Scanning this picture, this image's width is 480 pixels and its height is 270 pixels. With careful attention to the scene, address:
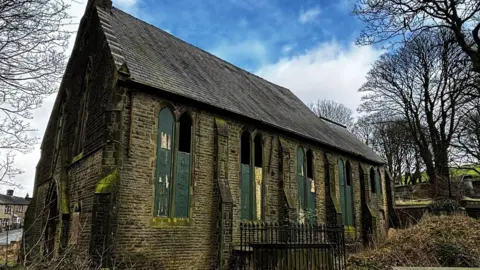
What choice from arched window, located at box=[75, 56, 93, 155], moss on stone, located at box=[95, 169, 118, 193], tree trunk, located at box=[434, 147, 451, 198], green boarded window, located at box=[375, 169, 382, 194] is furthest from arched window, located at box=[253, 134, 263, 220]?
tree trunk, located at box=[434, 147, 451, 198]

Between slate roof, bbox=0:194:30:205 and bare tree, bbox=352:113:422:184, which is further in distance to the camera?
slate roof, bbox=0:194:30:205

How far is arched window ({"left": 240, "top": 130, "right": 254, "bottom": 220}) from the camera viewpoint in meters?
15.5

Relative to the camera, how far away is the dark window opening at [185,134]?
1377 cm

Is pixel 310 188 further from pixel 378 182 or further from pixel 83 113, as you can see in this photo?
pixel 83 113

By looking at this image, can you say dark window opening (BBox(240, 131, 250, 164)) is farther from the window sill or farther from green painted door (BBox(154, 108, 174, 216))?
the window sill

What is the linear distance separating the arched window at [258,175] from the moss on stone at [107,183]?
6.86 metres

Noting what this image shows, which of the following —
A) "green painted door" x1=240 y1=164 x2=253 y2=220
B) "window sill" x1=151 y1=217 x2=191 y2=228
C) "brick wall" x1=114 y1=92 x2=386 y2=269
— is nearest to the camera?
"brick wall" x1=114 y1=92 x2=386 y2=269

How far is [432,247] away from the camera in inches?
440

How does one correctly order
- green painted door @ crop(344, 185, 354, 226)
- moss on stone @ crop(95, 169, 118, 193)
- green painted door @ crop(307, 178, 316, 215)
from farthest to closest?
1. green painted door @ crop(344, 185, 354, 226)
2. green painted door @ crop(307, 178, 316, 215)
3. moss on stone @ crop(95, 169, 118, 193)

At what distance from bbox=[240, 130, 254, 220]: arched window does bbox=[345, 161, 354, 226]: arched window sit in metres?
9.02

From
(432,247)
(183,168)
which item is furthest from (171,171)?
(432,247)

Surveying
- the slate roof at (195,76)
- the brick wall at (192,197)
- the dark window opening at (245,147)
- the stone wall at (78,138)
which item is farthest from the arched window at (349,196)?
the stone wall at (78,138)

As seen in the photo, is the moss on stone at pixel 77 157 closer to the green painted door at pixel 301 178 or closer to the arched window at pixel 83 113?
the arched window at pixel 83 113

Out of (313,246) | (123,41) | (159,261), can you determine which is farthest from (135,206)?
(123,41)
